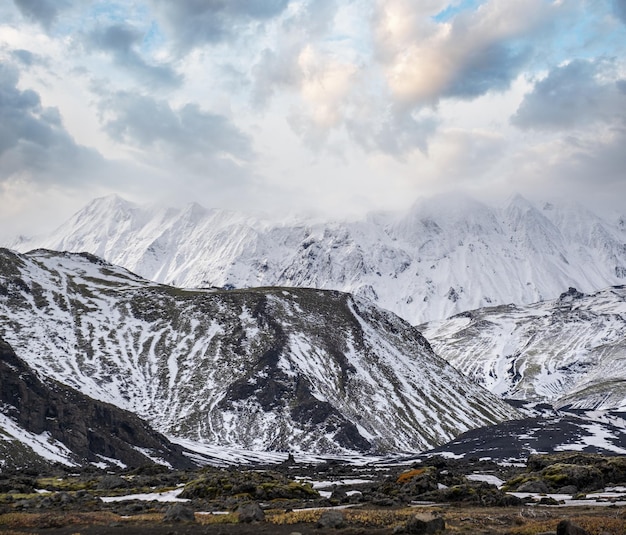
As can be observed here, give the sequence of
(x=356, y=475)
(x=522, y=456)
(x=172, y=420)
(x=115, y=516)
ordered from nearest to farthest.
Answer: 1. (x=115, y=516)
2. (x=356, y=475)
3. (x=522, y=456)
4. (x=172, y=420)

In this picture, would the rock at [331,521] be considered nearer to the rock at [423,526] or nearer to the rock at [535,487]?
the rock at [423,526]

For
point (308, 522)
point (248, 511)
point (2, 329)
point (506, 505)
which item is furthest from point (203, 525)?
point (2, 329)

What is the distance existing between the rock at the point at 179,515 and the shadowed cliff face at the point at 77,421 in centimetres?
8648

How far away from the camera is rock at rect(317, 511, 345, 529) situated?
40375 millimetres

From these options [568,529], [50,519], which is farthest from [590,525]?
[50,519]

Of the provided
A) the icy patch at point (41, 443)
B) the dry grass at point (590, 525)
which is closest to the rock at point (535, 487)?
the dry grass at point (590, 525)

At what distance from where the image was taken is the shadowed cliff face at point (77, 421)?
12862 cm

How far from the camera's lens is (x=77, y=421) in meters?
136

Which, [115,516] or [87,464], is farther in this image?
[87,464]

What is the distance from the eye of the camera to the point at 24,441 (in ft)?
380

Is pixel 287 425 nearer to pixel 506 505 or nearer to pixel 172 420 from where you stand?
pixel 172 420

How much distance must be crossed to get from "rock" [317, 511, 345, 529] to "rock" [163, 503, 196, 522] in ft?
30.8

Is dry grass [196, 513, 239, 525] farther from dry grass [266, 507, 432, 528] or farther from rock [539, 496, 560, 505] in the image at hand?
rock [539, 496, 560, 505]

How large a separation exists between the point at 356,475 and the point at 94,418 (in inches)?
2489
